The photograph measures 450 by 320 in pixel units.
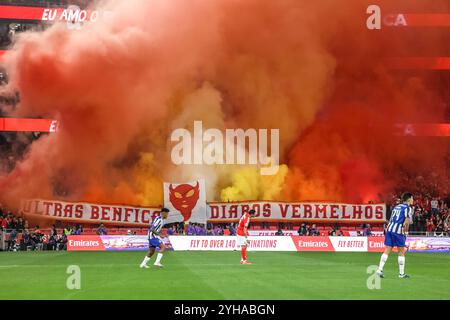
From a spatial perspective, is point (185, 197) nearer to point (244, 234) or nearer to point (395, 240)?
point (244, 234)

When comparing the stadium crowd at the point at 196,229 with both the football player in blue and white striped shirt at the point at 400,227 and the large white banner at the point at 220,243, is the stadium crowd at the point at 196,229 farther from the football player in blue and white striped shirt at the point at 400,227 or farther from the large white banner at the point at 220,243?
the football player in blue and white striped shirt at the point at 400,227

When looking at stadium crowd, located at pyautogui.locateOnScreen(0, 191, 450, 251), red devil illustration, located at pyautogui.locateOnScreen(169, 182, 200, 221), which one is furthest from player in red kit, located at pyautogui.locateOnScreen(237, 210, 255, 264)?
red devil illustration, located at pyautogui.locateOnScreen(169, 182, 200, 221)

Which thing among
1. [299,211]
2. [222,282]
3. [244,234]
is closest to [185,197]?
[299,211]

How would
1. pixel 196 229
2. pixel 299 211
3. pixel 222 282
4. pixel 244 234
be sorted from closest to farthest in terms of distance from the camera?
pixel 222 282
pixel 244 234
pixel 196 229
pixel 299 211

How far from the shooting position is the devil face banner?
147ft

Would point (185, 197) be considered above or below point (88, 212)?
above

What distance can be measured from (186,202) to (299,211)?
9.03 m

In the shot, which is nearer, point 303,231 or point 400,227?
point 400,227

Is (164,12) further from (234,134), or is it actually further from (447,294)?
(447,294)

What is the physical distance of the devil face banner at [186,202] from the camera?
Answer: 44.7m

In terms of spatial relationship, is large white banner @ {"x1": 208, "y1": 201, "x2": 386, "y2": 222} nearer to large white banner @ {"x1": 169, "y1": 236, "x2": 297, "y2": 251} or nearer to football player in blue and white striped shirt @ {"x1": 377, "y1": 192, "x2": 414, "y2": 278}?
large white banner @ {"x1": 169, "y1": 236, "x2": 297, "y2": 251}

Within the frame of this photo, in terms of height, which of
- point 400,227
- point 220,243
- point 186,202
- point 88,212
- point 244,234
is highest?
point 186,202

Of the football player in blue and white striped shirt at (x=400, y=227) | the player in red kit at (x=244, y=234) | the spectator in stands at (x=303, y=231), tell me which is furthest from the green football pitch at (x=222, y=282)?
the spectator in stands at (x=303, y=231)

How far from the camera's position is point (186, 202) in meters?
45.0
